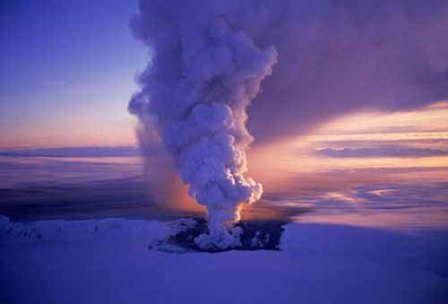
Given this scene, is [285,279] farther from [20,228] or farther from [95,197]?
[95,197]

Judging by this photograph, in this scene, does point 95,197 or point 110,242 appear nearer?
point 110,242

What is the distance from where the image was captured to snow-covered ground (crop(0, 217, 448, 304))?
22.6 m

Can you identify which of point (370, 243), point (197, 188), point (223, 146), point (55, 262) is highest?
point (223, 146)

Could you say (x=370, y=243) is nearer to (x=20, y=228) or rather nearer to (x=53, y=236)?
(x=53, y=236)

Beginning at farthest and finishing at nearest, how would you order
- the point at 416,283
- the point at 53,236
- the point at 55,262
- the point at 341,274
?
1. the point at 53,236
2. the point at 55,262
3. the point at 341,274
4. the point at 416,283

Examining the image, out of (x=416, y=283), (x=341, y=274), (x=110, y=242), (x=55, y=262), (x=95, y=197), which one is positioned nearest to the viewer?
(x=416, y=283)

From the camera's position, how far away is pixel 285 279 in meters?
23.8

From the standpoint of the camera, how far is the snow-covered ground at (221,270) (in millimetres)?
22609

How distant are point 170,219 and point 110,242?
3.48 m

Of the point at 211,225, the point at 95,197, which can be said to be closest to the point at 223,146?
the point at 211,225

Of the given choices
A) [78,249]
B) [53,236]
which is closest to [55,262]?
[78,249]

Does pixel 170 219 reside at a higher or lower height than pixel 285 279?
higher

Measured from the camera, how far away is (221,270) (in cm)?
2391

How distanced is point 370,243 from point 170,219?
1076 centimetres
